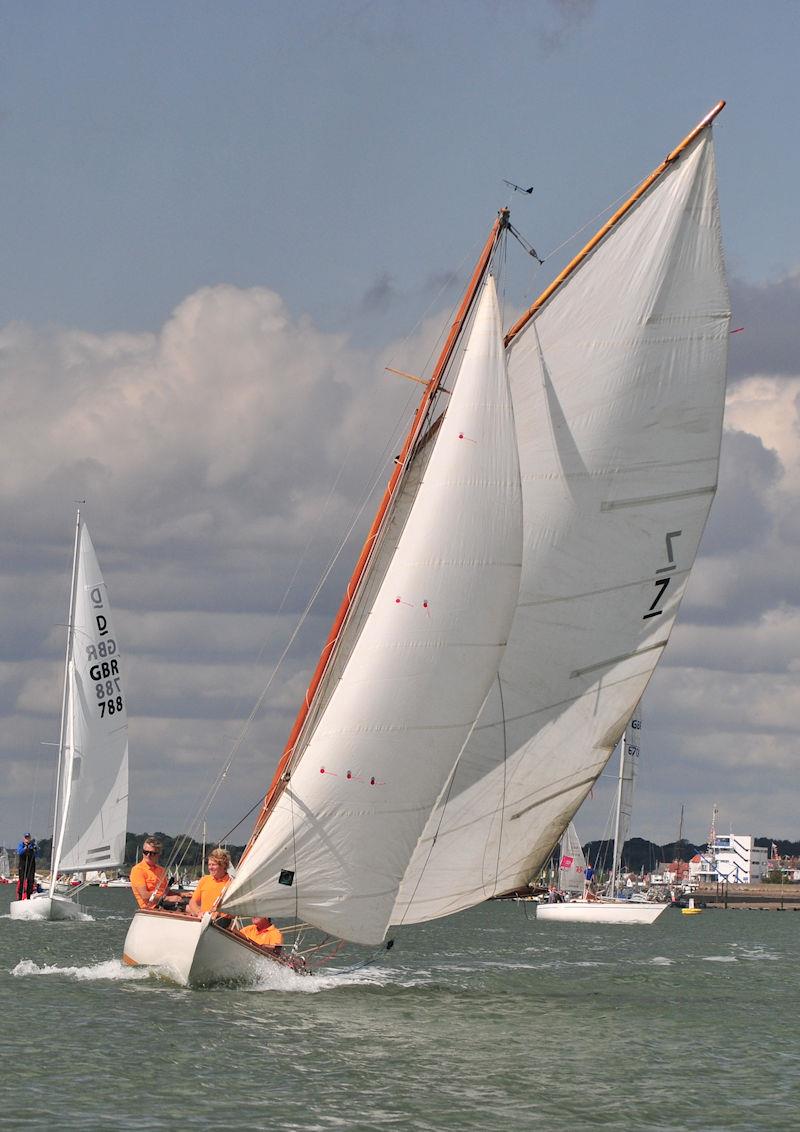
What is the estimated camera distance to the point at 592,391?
108ft

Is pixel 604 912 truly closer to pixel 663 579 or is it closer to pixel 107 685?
pixel 107 685

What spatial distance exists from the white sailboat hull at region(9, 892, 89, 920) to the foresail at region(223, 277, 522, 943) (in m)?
32.8

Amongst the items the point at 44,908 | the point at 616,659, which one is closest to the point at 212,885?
the point at 616,659

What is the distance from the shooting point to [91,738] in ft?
209

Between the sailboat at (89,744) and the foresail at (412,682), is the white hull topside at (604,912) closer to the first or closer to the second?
the sailboat at (89,744)

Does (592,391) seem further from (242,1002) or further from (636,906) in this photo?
(636,906)

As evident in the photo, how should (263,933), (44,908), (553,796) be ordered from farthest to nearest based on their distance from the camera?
1. (44,908)
2. (553,796)
3. (263,933)

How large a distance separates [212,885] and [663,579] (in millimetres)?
9847

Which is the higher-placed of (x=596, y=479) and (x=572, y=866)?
(x=596, y=479)

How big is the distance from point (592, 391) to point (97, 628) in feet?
112

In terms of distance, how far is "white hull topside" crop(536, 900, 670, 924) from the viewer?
9144cm

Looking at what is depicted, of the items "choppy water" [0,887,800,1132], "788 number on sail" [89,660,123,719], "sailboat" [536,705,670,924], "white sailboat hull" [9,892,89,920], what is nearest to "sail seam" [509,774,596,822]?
"choppy water" [0,887,800,1132]

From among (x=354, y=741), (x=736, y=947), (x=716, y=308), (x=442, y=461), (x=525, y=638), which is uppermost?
(x=716, y=308)

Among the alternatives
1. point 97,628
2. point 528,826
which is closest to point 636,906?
point 97,628
